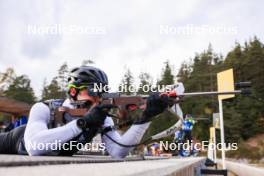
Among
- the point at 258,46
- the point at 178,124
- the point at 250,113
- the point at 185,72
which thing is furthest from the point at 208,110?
the point at 178,124

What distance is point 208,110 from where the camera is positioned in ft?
159

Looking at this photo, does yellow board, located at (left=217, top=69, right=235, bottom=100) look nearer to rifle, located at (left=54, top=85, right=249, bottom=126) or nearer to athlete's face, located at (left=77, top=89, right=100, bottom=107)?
rifle, located at (left=54, top=85, right=249, bottom=126)

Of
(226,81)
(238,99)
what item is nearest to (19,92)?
(238,99)

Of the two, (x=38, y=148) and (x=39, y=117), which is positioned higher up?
(x=39, y=117)

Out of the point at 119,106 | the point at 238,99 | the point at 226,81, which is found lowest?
the point at 119,106

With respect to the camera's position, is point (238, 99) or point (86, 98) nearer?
point (86, 98)

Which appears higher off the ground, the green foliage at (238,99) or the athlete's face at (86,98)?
the green foliage at (238,99)

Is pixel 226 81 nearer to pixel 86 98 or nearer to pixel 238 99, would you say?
pixel 86 98

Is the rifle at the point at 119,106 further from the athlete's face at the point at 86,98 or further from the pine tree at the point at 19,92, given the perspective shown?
the pine tree at the point at 19,92

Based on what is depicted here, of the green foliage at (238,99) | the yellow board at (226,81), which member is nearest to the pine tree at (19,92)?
the green foliage at (238,99)

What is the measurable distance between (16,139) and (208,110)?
154 ft

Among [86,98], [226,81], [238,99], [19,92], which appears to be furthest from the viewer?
[238,99]

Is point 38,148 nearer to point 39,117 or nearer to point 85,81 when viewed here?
point 39,117

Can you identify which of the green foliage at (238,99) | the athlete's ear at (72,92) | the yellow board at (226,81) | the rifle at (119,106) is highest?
the green foliage at (238,99)
